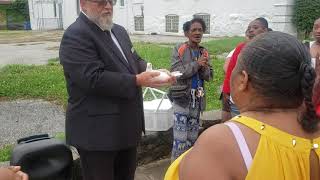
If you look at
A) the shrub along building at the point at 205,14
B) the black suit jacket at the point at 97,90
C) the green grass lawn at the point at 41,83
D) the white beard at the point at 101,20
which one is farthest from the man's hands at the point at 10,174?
the shrub along building at the point at 205,14

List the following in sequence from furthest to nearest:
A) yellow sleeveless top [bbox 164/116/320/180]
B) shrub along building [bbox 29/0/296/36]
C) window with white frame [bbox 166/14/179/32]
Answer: window with white frame [bbox 166/14/179/32] < shrub along building [bbox 29/0/296/36] < yellow sleeveless top [bbox 164/116/320/180]

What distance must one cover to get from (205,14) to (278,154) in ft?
69.6

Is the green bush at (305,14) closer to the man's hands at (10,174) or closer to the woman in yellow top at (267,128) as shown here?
the man's hands at (10,174)

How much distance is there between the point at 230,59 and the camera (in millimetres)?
4207

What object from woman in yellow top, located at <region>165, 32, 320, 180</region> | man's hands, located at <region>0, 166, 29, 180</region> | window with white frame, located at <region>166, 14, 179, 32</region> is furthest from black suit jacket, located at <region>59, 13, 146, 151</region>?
window with white frame, located at <region>166, 14, 179, 32</region>

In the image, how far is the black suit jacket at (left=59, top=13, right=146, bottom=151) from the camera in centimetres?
271

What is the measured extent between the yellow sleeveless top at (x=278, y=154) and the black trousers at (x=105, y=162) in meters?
1.61

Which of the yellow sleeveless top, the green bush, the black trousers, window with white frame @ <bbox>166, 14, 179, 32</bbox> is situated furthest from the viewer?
Result: window with white frame @ <bbox>166, 14, 179, 32</bbox>

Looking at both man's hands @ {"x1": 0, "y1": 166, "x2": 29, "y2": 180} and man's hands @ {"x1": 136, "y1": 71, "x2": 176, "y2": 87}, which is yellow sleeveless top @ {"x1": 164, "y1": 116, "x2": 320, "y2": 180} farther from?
man's hands @ {"x1": 136, "y1": 71, "x2": 176, "y2": 87}

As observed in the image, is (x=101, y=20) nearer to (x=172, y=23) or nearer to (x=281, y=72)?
(x=281, y=72)

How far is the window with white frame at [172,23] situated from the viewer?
76.3ft

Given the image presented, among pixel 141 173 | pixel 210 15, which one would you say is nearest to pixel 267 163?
pixel 141 173

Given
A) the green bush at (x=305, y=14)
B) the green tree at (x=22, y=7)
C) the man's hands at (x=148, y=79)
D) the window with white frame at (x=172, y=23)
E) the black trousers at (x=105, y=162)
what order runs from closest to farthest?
the man's hands at (x=148, y=79) → the black trousers at (x=105, y=162) → the green bush at (x=305, y=14) → the window with white frame at (x=172, y=23) → the green tree at (x=22, y=7)

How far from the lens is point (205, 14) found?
871 inches
